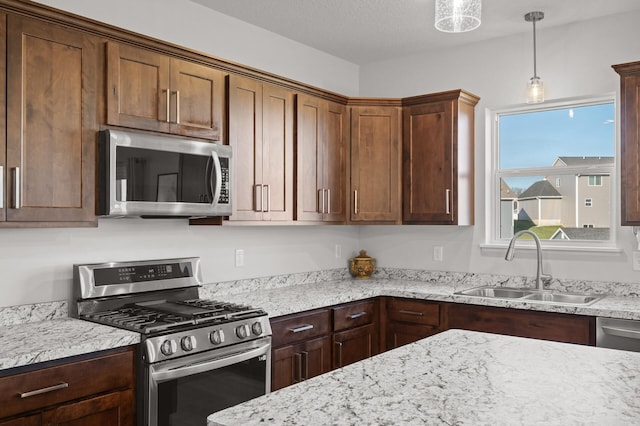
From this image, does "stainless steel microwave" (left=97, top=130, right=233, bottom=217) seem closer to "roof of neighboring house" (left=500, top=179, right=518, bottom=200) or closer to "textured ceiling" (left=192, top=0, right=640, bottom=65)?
"textured ceiling" (left=192, top=0, right=640, bottom=65)

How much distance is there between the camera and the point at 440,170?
13.0 feet

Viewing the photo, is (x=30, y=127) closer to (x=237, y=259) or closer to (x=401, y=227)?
(x=237, y=259)

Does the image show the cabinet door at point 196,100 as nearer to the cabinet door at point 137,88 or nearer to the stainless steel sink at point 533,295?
the cabinet door at point 137,88

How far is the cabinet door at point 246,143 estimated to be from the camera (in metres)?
3.25

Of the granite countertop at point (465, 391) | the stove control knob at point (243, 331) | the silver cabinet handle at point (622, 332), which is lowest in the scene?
the silver cabinet handle at point (622, 332)

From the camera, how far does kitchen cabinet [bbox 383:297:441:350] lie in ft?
12.0

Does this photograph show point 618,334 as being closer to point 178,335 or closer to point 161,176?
point 178,335

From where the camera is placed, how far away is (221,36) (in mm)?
3641

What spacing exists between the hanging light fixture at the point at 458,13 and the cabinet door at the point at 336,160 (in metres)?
1.80

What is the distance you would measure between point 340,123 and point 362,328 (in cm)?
148

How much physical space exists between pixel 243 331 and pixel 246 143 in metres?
1.15

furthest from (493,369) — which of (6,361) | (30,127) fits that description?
(30,127)

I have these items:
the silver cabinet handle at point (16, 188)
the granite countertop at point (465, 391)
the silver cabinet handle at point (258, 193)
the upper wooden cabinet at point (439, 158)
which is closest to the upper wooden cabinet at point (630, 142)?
the upper wooden cabinet at point (439, 158)

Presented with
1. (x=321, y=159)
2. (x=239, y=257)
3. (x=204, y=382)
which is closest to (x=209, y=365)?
(x=204, y=382)
